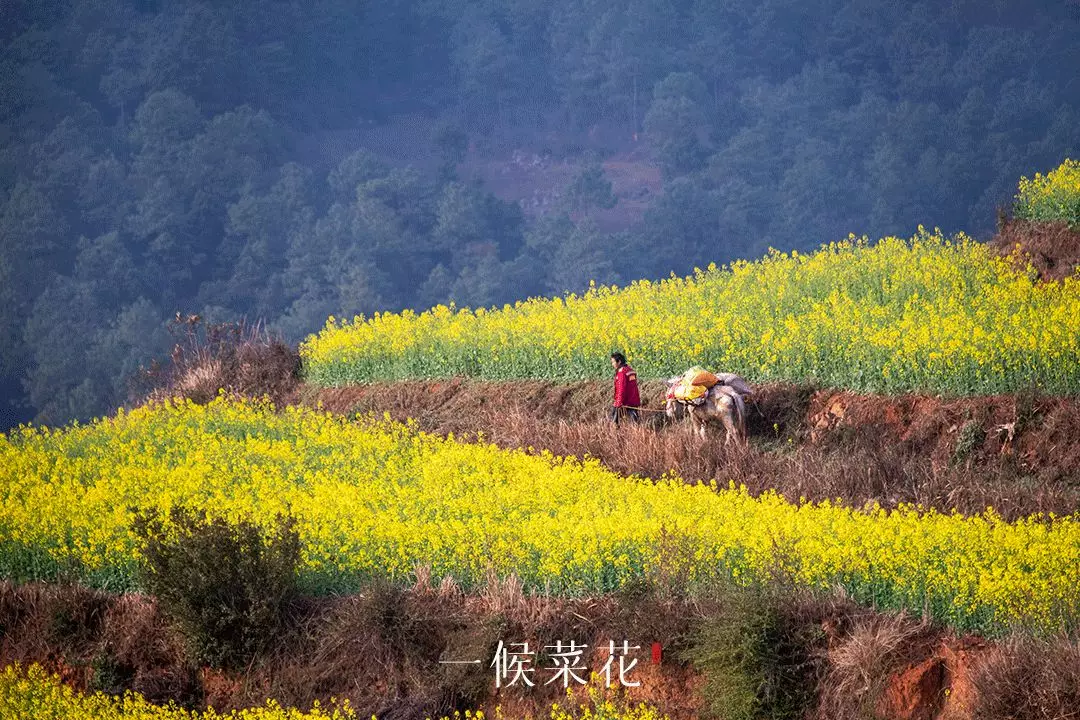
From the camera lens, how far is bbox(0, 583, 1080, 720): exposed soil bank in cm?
930

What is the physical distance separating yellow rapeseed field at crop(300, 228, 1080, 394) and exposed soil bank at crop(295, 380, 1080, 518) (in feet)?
1.12

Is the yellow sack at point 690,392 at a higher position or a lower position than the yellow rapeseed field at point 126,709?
higher

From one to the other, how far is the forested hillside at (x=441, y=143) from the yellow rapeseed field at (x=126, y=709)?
127 ft

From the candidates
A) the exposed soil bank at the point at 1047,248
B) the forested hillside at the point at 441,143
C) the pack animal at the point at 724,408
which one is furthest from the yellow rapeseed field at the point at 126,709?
the forested hillside at the point at 441,143

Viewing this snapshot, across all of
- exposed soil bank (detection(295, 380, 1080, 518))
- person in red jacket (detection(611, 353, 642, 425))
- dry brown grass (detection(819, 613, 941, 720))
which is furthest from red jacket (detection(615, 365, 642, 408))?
dry brown grass (detection(819, 613, 941, 720))

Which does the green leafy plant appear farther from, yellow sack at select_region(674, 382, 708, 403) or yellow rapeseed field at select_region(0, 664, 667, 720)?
yellow sack at select_region(674, 382, 708, 403)

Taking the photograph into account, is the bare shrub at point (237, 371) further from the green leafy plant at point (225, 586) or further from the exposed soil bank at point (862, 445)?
the green leafy plant at point (225, 586)

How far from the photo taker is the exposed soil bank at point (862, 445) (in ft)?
46.6

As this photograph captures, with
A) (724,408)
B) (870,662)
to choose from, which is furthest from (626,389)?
(870,662)

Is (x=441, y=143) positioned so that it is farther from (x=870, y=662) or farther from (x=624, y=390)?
(x=870, y=662)

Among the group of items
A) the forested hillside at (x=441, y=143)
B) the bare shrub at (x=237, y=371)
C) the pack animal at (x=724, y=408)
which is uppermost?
the forested hillside at (x=441, y=143)

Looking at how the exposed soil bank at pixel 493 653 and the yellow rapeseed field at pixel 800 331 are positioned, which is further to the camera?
the yellow rapeseed field at pixel 800 331

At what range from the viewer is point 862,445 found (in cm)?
1595

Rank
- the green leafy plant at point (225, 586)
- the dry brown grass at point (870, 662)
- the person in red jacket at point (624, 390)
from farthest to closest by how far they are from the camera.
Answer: the person in red jacket at point (624, 390)
the green leafy plant at point (225, 586)
the dry brown grass at point (870, 662)
